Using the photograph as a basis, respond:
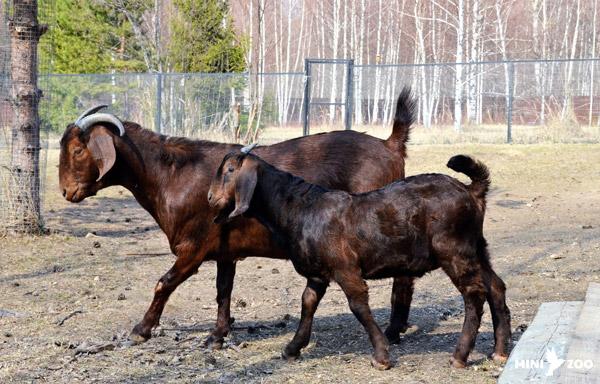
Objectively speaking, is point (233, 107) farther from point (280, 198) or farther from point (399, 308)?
point (280, 198)

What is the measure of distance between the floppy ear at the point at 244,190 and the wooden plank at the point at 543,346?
2.10 meters

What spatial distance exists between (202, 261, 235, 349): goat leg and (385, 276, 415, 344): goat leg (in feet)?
4.18

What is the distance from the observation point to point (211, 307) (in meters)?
8.60

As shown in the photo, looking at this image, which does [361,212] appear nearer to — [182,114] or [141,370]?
[141,370]

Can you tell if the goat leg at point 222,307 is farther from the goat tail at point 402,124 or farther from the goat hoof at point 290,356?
the goat tail at point 402,124

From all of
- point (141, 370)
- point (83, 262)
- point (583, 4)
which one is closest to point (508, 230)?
point (83, 262)

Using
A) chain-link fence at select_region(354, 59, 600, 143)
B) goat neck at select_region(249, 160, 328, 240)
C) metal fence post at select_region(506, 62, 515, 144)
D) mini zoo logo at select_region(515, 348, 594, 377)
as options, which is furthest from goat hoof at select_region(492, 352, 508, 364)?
metal fence post at select_region(506, 62, 515, 144)

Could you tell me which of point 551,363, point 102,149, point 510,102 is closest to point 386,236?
point 551,363

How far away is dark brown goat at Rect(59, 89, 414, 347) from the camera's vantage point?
7059 mm

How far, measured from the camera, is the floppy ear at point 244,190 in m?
6.41

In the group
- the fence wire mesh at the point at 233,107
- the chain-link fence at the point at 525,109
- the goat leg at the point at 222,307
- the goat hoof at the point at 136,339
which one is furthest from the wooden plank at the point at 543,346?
the chain-link fence at the point at 525,109

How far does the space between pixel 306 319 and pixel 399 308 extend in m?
0.95

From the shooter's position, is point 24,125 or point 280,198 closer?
point 280,198

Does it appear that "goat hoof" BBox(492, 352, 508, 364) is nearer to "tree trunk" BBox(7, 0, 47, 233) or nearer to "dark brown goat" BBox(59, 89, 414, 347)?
"dark brown goat" BBox(59, 89, 414, 347)
